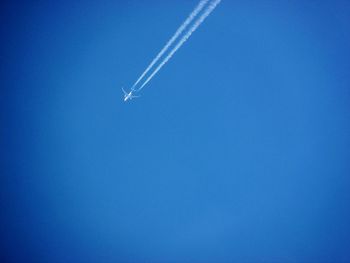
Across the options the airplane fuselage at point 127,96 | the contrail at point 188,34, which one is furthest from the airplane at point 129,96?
the contrail at point 188,34

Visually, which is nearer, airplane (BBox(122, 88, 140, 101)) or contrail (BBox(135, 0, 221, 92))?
contrail (BBox(135, 0, 221, 92))

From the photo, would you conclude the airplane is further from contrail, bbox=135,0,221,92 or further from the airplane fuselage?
contrail, bbox=135,0,221,92

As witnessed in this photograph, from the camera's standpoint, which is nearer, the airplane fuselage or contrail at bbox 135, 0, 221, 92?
contrail at bbox 135, 0, 221, 92

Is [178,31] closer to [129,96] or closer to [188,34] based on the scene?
[188,34]

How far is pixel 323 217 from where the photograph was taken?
417 cm

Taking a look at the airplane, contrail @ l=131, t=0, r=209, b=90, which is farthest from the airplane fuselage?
contrail @ l=131, t=0, r=209, b=90

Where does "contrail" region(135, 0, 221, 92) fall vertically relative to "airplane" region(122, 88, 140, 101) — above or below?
above

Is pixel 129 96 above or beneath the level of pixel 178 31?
beneath

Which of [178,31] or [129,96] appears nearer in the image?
[178,31]

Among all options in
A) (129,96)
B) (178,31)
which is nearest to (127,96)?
(129,96)

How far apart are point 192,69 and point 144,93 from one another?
0.82 metres

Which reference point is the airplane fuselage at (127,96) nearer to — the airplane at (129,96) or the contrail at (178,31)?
the airplane at (129,96)

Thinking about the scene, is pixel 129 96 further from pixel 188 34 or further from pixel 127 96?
pixel 188 34

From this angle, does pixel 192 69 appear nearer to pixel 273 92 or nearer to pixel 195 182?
pixel 273 92
